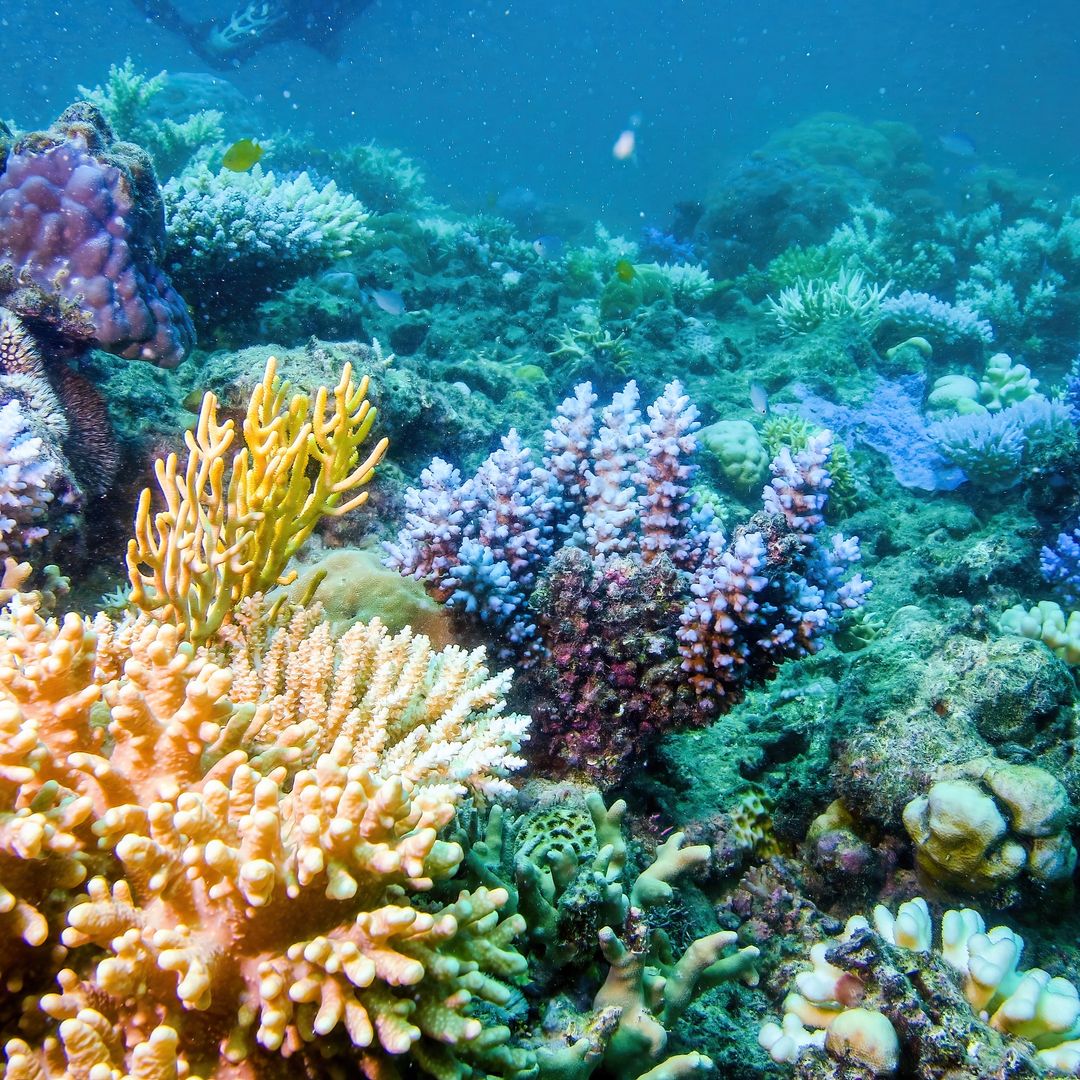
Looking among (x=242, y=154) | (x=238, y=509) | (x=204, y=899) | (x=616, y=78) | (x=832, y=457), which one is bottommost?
(x=204, y=899)

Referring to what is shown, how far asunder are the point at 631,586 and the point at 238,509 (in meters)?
1.82

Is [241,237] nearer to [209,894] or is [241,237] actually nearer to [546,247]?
[209,894]

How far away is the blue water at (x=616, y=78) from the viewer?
48.8 meters

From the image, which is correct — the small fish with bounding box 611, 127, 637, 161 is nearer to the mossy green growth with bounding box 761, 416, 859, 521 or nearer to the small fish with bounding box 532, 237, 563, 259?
the small fish with bounding box 532, 237, 563, 259

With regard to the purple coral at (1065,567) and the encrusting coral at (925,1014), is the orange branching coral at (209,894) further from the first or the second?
the purple coral at (1065,567)

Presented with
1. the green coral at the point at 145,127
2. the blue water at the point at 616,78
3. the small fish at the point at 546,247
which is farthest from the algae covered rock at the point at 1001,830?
the blue water at the point at 616,78

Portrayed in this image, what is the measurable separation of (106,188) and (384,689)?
370 centimetres

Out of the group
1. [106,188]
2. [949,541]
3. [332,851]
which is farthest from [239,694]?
[949,541]

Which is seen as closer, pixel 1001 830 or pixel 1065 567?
pixel 1001 830

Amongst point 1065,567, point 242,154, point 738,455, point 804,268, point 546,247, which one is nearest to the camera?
point 1065,567

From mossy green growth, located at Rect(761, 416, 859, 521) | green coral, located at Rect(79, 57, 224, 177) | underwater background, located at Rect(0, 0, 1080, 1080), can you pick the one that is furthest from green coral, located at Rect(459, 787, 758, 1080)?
green coral, located at Rect(79, 57, 224, 177)

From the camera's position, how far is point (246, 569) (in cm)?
252

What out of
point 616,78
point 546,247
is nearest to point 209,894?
point 546,247

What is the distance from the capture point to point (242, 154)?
6719 mm
